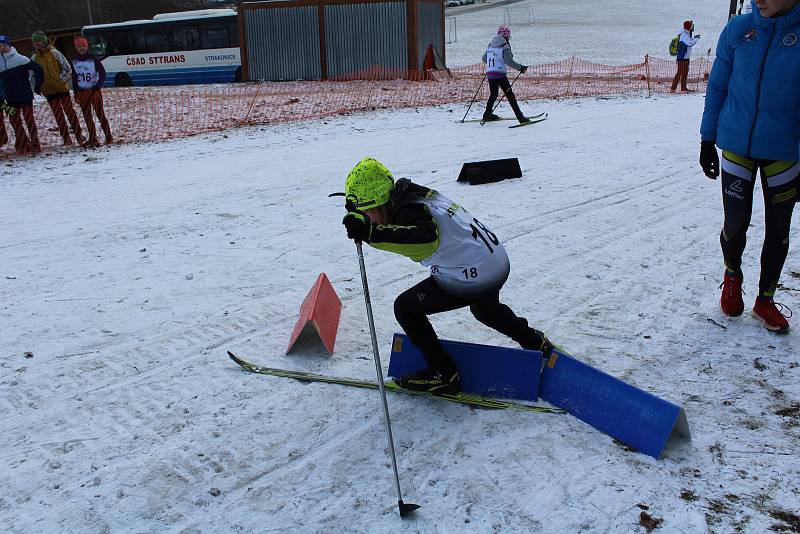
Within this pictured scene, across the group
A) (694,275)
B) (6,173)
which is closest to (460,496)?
(694,275)

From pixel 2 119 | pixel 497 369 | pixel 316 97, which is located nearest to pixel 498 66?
pixel 316 97

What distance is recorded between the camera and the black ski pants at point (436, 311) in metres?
3.40

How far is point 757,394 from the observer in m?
3.47

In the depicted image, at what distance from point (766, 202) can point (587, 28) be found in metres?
41.1

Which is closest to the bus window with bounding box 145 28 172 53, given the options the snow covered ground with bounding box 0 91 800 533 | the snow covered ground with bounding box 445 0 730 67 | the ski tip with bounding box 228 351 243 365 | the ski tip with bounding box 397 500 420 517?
the snow covered ground with bounding box 445 0 730 67

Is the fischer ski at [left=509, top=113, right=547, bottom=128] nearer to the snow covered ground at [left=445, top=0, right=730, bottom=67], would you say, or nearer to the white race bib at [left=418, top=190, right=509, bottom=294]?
the white race bib at [left=418, top=190, right=509, bottom=294]

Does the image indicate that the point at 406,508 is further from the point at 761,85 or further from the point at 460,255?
the point at 761,85

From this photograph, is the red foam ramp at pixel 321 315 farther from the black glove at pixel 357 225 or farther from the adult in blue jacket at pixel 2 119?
the adult in blue jacket at pixel 2 119

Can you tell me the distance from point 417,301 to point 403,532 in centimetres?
Result: 116

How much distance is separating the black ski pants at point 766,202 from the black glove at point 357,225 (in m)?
2.35

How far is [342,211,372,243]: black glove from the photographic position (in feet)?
9.82

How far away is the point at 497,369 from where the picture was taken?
3.59 m

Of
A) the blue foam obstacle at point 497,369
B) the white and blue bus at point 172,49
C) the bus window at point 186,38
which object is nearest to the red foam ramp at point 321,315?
the blue foam obstacle at point 497,369

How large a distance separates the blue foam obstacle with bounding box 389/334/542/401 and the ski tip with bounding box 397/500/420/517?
1.02m
